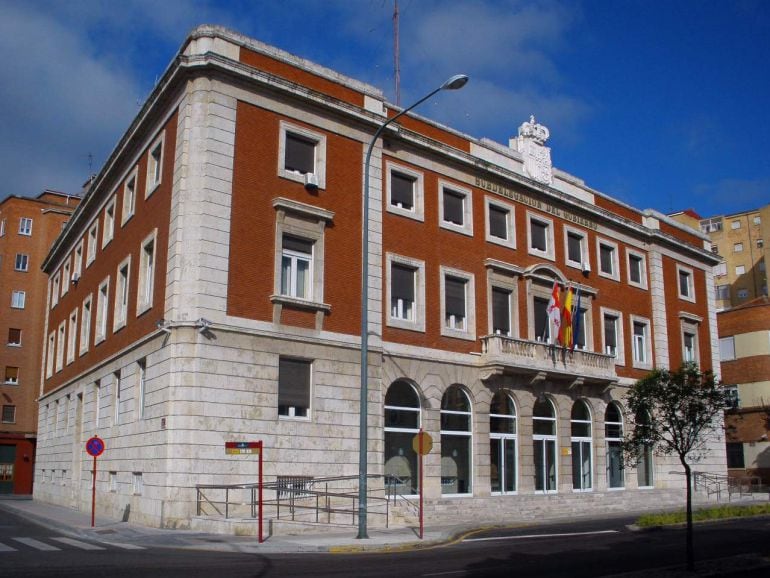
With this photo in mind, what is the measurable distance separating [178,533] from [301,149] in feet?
41.1

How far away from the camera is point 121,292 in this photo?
30094mm

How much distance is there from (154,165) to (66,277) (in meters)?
17.9

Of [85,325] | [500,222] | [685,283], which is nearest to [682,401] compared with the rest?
[500,222]

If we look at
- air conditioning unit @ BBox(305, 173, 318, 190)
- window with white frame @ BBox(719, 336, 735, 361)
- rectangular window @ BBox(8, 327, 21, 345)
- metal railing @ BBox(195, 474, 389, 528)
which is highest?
air conditioning unit @ BBox(305, 173, 318, 190)

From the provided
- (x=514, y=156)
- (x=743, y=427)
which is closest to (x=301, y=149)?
(x=514, y=156)

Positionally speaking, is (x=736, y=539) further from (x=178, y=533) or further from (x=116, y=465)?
(x=116, y=465)

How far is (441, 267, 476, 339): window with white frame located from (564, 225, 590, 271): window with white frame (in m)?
7.12

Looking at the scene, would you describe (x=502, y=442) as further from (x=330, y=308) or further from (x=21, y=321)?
(x=21, y=321)

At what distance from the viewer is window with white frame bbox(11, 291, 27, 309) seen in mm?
57875

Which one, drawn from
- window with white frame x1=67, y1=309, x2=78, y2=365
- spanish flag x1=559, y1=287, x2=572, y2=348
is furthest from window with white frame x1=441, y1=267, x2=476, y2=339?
→ window with white frame x1=67, y1=309, x2=78, y2=365

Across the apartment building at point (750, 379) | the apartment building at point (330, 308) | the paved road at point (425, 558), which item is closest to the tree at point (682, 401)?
the paved road at point (425, 558)

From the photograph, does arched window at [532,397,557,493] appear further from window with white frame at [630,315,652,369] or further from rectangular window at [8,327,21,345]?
rectangular window at [8,327,21,345]

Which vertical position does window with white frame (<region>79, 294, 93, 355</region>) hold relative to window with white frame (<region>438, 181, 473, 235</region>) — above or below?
below

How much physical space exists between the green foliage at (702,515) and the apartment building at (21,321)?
4411cm
